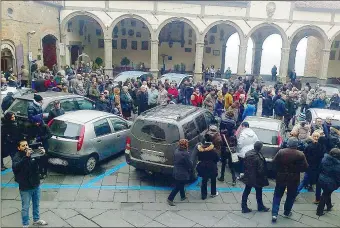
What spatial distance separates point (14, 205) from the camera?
23.7 feet

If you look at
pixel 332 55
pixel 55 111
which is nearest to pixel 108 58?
pixel 55 111

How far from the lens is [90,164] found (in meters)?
9.09

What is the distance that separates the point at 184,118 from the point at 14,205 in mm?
4593

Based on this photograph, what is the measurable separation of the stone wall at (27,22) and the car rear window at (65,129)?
11.5 m

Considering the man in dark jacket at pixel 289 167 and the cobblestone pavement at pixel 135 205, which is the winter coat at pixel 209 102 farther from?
the man in dark jacket at pixel 289 167

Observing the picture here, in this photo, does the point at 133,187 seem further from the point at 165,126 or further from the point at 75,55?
the point at 75,55

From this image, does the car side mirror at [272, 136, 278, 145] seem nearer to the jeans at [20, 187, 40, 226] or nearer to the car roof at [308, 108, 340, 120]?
the car roof at [308, 108, 340, 120]

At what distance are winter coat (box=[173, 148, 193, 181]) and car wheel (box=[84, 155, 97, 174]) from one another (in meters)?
2.85

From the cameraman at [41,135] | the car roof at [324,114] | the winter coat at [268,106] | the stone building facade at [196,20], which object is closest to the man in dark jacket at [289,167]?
the car roof at [324,114]

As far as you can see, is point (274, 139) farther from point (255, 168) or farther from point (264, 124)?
point (255, 168)

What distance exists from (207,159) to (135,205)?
2018 mm

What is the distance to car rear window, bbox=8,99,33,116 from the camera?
33.1 ft

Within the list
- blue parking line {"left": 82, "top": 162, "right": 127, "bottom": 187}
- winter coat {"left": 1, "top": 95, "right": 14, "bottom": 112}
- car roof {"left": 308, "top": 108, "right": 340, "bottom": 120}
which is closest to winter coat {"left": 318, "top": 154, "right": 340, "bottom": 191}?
car roof {"left": 308, "top": 108, "right": 340, "bottom": 120}

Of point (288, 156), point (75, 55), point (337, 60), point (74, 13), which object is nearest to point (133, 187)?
point (288, 156)
